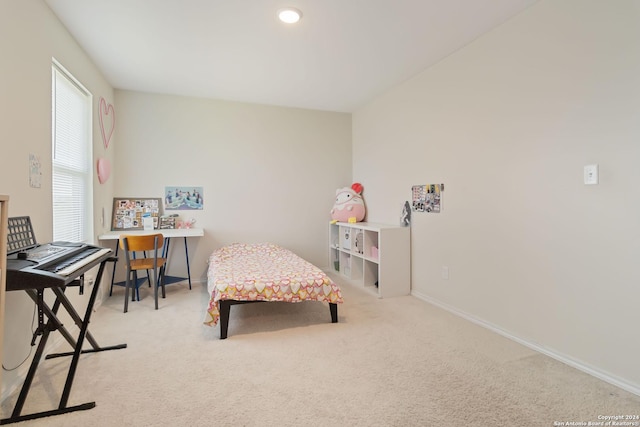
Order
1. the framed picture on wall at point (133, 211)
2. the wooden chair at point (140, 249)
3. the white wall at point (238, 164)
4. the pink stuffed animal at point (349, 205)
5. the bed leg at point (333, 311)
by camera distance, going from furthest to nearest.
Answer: the pink stuffed animal at point (349, 205)
the white wall at point (238, 164)
the framed picture on wall at point (133, 211)
the wooden chair at point (140, 249)
the bed leg at point (333, 311)

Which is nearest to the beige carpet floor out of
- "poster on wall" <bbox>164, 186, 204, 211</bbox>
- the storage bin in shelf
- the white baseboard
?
the white baseboard

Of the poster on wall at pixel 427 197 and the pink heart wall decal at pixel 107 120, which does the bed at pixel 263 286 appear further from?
the pink heart wall decal at pixel 107 120

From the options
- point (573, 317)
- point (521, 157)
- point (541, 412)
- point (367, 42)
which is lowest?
point (541, 412)

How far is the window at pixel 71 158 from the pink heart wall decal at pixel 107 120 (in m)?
0.29

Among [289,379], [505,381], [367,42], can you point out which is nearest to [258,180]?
[367,42]

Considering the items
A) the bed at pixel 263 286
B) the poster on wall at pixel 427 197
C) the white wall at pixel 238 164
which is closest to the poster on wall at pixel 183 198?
the white wall at pixel 238 164

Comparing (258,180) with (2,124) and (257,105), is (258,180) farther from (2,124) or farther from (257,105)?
(2,124)

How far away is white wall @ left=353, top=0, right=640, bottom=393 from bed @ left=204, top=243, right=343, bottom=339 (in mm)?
1297

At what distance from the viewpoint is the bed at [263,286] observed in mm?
2605

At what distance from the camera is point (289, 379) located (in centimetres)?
198

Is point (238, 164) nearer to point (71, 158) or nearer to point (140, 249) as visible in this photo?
point (140, 249)

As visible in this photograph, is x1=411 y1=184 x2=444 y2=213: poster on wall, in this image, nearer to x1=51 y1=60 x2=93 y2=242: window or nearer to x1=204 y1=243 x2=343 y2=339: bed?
x1=204 y1=243 x2=343 y2=339: bed

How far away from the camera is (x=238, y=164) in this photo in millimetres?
4492

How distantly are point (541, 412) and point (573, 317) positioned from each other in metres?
0.81
